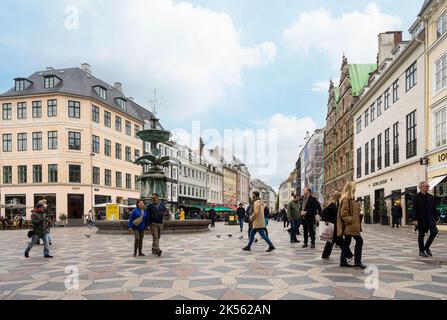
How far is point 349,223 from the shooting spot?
8.77 metres

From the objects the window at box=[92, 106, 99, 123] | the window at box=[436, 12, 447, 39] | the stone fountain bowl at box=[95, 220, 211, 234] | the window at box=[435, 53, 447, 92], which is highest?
the window at box=[436, 12, 447, 39]

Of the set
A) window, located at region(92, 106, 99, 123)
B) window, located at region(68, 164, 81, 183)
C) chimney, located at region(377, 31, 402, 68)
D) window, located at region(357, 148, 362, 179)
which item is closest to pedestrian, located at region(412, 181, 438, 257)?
window, located at region(357, 148, 362, 179)

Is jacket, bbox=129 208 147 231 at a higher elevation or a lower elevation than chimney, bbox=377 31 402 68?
lower

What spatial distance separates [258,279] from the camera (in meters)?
7.70

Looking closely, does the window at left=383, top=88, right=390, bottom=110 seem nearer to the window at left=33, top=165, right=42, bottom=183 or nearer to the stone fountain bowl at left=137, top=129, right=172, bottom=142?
the stone fountain bowl at left=137, top=129, right=172, bottom=142

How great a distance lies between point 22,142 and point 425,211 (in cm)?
4556

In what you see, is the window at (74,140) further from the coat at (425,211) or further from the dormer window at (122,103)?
the coat at (425,211)

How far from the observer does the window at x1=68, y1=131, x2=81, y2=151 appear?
150 feet

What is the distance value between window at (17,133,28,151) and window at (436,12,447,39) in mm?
41569

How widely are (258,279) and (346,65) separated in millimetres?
48621

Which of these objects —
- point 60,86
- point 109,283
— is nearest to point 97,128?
point 60,86

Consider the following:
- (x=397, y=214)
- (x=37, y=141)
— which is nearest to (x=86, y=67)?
(x=37, y=141)

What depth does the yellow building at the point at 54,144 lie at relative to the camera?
44906 millimetres
